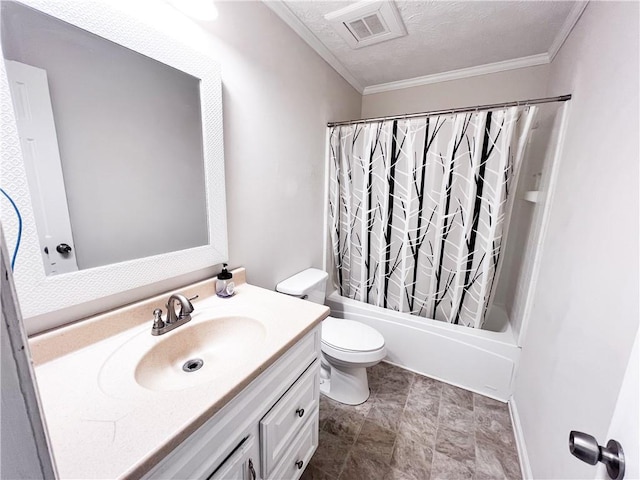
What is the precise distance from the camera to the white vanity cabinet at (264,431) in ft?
2.04

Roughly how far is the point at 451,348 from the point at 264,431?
1.44m

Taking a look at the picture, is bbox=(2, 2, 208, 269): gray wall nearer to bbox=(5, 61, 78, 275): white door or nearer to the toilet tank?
bbox=(5, 61, 78, 275): white door

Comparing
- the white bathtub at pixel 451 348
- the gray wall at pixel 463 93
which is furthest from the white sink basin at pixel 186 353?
the gray wall at pixel 463 93

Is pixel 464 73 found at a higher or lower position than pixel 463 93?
higher

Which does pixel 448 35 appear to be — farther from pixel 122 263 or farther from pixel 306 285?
pixel 122 263

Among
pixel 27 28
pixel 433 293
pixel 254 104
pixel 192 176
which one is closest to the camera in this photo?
pixel 27 28

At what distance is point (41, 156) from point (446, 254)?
6.62 feet

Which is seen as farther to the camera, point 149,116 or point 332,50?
point 332,50

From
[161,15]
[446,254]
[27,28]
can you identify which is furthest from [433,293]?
[27,28]

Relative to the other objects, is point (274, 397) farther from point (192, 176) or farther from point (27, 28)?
point (27, 28)

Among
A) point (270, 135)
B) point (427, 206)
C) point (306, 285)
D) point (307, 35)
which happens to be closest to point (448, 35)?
point (307, 35)

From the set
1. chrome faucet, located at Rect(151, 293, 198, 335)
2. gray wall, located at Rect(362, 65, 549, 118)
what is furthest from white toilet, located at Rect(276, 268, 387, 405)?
gray wall, located at Rect(362, 65, 549, 118)

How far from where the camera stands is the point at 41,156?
0.73 m

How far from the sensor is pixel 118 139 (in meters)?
0.90
